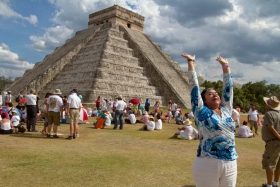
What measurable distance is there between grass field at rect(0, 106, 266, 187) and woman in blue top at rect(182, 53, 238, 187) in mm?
2427

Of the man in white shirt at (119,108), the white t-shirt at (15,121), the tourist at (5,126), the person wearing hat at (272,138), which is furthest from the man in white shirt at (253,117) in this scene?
the tourist at (5,126)

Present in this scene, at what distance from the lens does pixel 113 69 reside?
2881 centimetres

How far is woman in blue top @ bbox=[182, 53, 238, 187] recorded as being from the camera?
121 inches

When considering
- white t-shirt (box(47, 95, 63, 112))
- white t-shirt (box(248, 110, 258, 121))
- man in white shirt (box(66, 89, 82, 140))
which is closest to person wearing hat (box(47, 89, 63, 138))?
white t-shirt (box(47, 95, 63, 112))

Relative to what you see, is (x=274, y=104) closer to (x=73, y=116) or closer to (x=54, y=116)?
(x=73, y=116)

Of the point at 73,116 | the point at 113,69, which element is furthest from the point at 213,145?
the point at 113,69

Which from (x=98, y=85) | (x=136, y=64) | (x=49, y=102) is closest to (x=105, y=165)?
(x=49, y=102)

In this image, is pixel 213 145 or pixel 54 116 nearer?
pixel 213 145

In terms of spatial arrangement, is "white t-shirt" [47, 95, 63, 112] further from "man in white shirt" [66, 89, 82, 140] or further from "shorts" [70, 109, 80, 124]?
"shorts" [70, 109, 80, 124]

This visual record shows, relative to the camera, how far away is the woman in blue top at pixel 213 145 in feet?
10.1

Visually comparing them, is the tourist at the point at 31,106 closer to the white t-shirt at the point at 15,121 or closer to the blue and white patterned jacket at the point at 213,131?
the white t-shirt at the point at 15,121

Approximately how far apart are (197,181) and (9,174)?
410 cm

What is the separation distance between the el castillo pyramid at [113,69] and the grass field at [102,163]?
1538 centimetres

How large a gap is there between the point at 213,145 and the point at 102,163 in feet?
13.3
